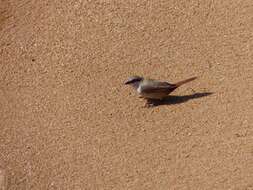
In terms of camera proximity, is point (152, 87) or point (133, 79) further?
point (133, 79)

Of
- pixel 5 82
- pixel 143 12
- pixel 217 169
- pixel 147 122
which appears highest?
pixel 143 12

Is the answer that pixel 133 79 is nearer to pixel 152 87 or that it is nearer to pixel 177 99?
pixel 152 87

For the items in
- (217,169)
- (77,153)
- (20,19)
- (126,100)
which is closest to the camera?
(217,169)

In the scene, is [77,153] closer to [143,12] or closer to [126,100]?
[126,100]

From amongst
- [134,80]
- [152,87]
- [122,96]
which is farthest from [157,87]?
[122,96]

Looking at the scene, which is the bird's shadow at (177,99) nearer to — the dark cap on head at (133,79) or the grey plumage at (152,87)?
the grey plumage at (152,87)

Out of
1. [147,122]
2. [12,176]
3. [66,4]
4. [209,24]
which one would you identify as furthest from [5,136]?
[209,24]
